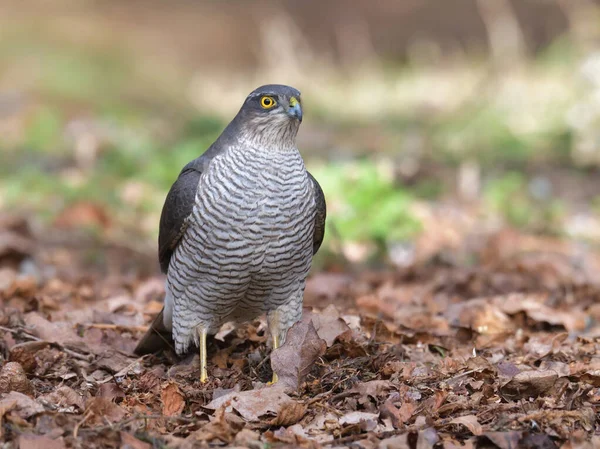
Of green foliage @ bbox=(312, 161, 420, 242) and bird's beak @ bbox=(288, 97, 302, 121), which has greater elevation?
bird's beak @ bbox=(288, 97, 302, 121)

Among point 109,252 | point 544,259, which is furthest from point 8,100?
point 544,259

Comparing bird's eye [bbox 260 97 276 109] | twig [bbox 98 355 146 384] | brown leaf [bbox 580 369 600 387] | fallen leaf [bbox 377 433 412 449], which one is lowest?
twig [bbox 98 355 146 384]

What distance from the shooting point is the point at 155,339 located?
4578 mm

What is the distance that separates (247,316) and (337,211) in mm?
3531

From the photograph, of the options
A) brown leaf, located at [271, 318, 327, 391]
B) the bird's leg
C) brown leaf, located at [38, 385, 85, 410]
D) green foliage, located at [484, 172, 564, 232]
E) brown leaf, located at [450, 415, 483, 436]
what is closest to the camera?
brown leaf, located at [450, 415, 483, 436]

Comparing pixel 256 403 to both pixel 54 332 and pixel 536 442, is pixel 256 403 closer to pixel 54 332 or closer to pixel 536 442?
pixel 536 442

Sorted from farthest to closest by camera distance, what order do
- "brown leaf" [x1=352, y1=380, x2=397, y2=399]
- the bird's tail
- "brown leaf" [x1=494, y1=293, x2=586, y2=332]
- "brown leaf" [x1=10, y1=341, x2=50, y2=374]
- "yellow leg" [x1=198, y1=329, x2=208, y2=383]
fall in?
"brown leaf" [x1=494, y1=293, x2=586, y2=332] → the bird's tail → "yellow leg" [x1=198, y1=329, x2=208, y2=383] → "brown leaf" [x1=10, y1=341, x2=50, y2=374] → "brown leaf" [x1=352, y1=380, x2=397, y2=399]

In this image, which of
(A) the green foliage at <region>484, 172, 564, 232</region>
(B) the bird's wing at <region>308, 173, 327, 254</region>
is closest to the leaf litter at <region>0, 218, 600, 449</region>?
(B) the bird's wing at <region>308, 173, 327, 254</region>

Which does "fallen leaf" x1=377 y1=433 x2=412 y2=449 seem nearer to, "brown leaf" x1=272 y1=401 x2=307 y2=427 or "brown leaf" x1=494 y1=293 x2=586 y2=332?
"brown leaf" x1=272 y1=401 x2=307 y2=427

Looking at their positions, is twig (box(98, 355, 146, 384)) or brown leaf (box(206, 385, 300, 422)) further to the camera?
twig (box(98, 355, 146, 384))

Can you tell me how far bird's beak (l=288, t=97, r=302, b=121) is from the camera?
4.16 m

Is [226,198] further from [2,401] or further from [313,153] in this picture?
[313,153]

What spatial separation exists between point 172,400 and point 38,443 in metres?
0.71

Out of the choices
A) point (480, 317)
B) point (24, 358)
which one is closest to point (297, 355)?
point (24, 358)
